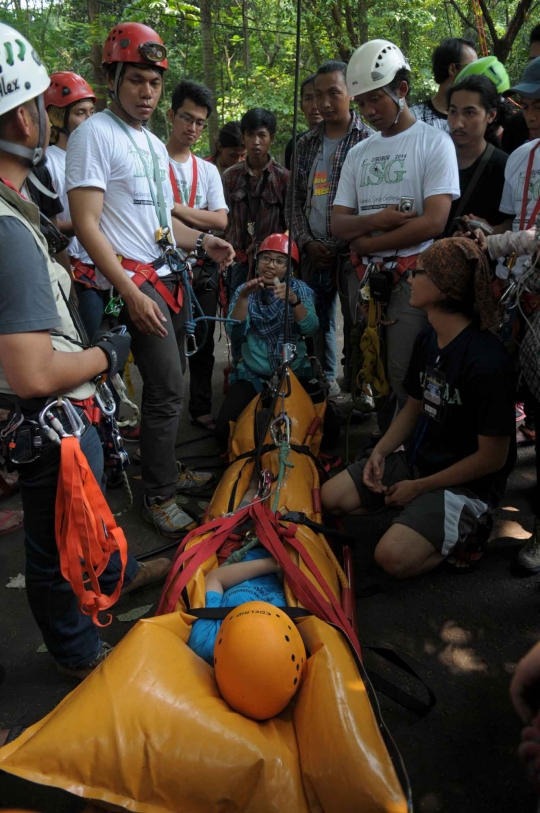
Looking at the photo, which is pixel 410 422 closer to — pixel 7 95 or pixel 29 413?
pixel 29 413

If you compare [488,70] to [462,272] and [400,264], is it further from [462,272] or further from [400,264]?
[462,272]

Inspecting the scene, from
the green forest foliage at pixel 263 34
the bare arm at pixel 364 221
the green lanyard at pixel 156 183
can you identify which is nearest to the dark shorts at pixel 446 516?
the bare arm at pixel 364 221

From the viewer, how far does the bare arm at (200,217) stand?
386cm

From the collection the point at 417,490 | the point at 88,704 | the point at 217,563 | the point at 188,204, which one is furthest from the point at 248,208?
the point at 88,704

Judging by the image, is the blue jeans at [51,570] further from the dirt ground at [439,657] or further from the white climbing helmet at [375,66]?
the white climbing helmet at [375,66]

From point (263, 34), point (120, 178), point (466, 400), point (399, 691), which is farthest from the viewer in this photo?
point (263, 34)

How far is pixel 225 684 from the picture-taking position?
65.6 inches

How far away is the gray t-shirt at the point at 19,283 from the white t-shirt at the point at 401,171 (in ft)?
7.72

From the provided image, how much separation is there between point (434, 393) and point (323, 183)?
7.50 feet

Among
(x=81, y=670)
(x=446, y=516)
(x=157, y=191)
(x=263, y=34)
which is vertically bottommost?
(x=81, y=670)

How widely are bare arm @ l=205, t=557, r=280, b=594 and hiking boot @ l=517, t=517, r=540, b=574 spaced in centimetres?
133

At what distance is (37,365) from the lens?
5.45 feet

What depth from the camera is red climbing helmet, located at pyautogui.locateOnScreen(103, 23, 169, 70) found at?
2.75 metres

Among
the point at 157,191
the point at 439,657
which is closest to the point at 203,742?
the point at 439,657
